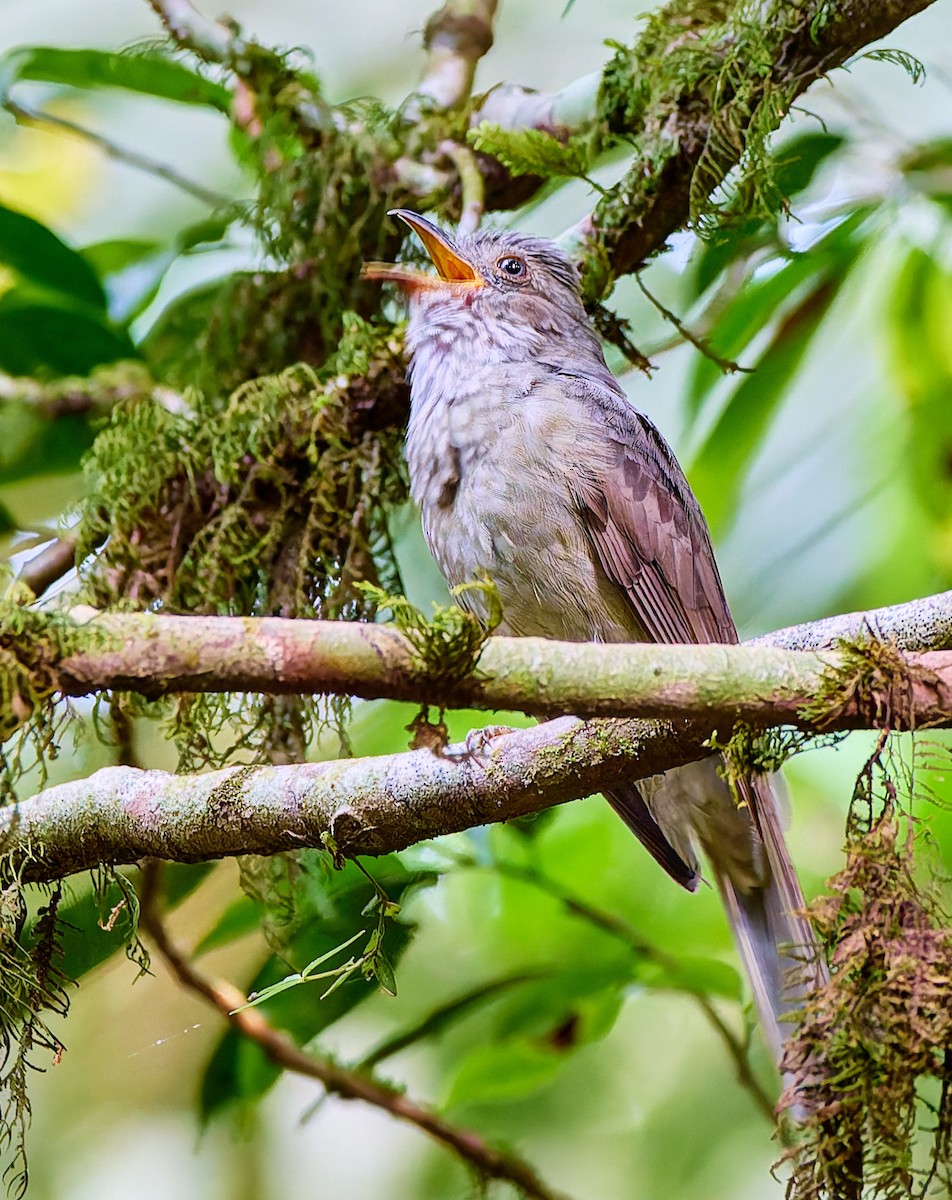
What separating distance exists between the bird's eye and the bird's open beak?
2.1 inches

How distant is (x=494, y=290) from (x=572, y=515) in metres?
0.73

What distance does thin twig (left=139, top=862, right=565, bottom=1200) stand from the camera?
9.02 ft

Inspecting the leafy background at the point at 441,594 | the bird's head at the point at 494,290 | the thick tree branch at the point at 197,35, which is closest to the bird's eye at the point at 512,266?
the bird's head at the point at 494,290

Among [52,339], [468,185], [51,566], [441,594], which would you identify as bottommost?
[441,594]

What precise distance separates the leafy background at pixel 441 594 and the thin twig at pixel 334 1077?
3.5 inches

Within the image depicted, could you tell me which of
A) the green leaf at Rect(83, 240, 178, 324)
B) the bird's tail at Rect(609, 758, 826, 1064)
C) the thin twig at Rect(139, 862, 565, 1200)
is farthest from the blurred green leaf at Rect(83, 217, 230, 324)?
the bird's tail at Rect(609, 758, 826, 1064)

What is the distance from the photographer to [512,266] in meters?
2.79

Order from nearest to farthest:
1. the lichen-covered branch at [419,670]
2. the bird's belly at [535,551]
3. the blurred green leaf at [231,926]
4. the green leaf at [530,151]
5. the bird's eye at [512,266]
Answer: the lichen-covered branch at [419,670]
the bird's belly at [535,551]
the green leaf at [530,151]
the bird's eye at [512,266]
the blurred green leaf at [231,926]

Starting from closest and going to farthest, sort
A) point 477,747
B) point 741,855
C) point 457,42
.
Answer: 1. point 477,747
2. point 741,855
3. point 457,42

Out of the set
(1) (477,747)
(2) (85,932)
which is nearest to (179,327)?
(2) (85,932)

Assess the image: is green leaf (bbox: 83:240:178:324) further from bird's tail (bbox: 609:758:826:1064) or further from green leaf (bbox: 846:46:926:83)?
A: bird's tail (bbox: 609:758:826:1064)

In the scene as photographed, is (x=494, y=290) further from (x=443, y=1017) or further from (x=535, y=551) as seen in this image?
(x=443, y=1017)

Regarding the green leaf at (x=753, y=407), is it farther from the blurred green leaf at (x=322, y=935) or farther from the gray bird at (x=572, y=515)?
the blurred green leaf at (x=322, y=935)

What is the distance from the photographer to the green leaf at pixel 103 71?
3182 mm
